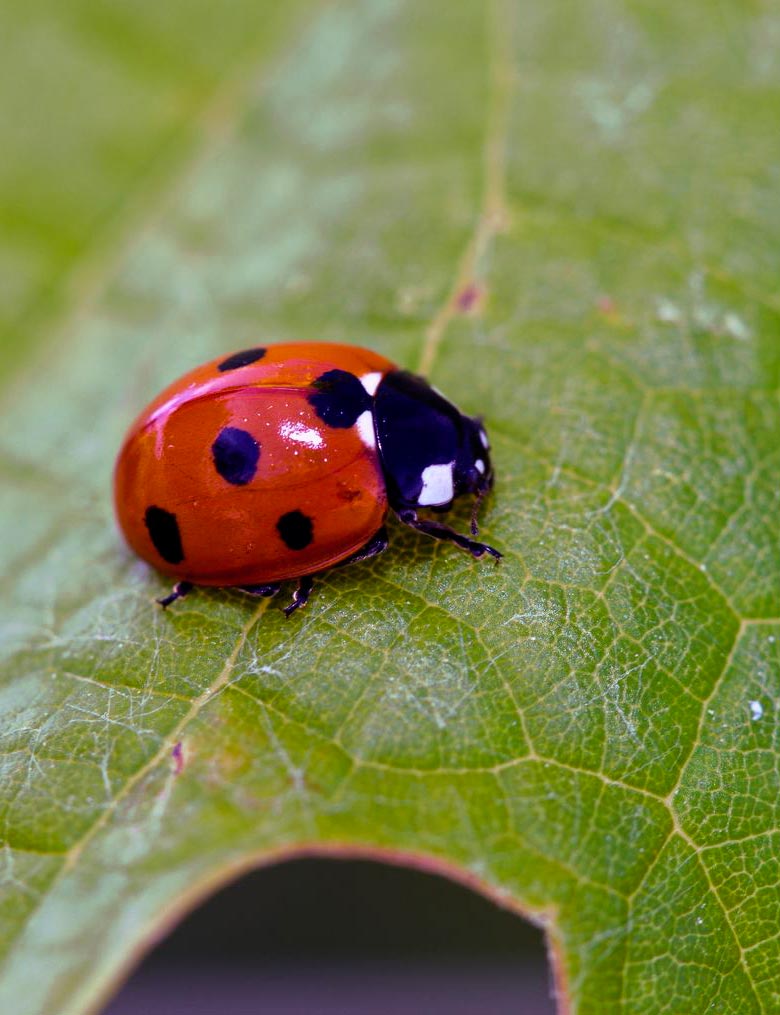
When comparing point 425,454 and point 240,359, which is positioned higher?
point 240,359

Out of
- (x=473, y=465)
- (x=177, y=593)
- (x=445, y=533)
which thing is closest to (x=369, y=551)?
(x=445, y=533)

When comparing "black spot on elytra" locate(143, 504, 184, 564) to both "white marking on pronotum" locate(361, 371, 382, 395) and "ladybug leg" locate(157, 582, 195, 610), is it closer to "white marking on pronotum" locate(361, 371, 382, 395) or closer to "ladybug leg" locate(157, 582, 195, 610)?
"ladybug leg" locate(157, 582, 195, 610)

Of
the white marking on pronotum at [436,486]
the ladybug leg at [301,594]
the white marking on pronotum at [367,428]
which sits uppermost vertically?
the white marking on pronotum at [367,428]

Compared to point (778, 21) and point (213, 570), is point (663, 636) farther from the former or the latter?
point (778, 21)

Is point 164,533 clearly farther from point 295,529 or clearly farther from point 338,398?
point 338,398

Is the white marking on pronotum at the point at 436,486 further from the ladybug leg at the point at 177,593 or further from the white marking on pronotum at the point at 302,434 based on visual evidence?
the ladybug leg at the point at 177,593

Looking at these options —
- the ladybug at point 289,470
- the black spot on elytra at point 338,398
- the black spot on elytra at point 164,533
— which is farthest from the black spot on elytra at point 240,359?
the black spot on elytra at point 164,533

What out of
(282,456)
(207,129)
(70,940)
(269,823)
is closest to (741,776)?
(269,823)

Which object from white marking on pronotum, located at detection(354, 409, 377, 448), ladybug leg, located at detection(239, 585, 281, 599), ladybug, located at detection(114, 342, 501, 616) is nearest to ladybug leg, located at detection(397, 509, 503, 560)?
ladybug, located at detection(114, 342, 501, 616)
